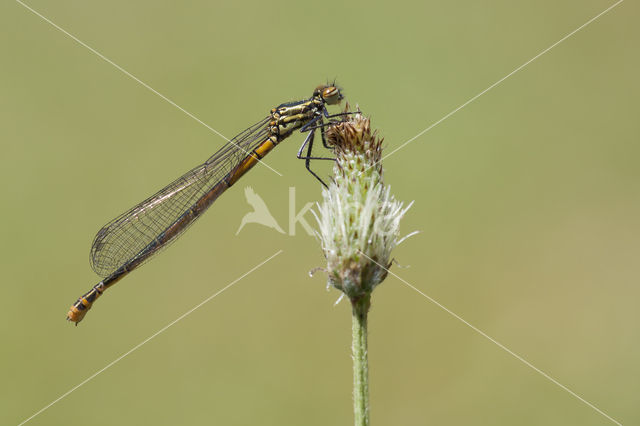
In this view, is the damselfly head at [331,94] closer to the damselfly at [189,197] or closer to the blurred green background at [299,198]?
the damselfly at [189,197]

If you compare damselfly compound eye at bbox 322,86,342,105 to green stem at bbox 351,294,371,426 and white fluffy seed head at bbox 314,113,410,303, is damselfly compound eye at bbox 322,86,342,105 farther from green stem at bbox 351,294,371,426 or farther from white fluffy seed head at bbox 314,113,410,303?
green stem at bbox 351,294,371,426

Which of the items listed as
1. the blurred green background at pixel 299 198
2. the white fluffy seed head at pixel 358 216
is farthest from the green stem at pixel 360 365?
the blurred green background at pixel 299 198

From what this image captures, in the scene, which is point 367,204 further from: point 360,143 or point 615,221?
point 615,221

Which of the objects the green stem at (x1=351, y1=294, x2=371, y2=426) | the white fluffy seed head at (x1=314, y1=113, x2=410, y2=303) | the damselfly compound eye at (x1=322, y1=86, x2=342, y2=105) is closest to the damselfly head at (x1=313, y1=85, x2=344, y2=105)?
the damselfly compound eye at (x1=322, y1=86, x2=342, y2=105)

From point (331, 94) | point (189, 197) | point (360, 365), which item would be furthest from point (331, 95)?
point (360, 365)

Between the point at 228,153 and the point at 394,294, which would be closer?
the point at 228,153

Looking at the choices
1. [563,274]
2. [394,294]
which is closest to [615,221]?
[563,274]

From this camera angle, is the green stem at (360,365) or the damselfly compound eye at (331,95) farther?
the damselfly compound eye at (331,95)
